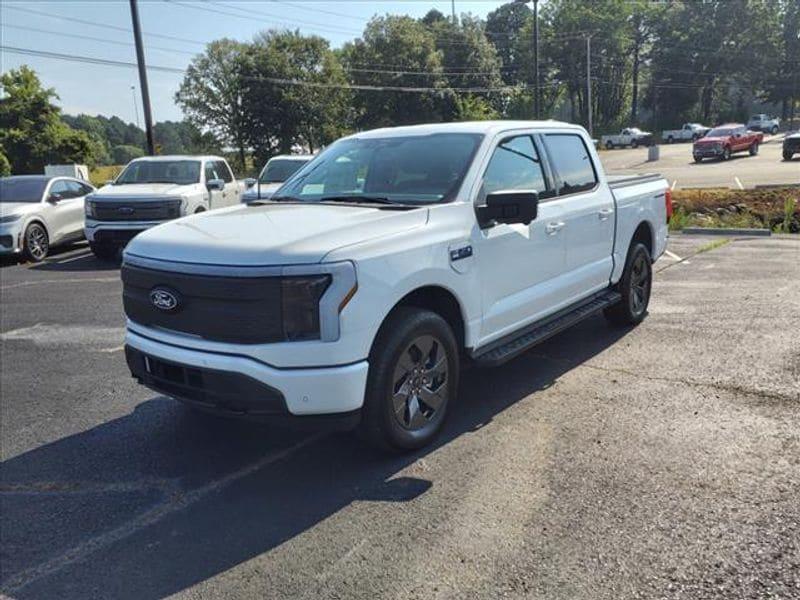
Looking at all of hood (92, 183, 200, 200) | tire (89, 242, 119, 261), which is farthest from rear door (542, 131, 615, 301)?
tire (89, 242, 119, 261)

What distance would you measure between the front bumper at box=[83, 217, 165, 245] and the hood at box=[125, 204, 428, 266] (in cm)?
817

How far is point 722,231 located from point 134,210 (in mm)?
10902

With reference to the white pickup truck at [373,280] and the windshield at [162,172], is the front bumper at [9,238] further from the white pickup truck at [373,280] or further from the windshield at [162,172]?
the white pickup truck at [373,280]

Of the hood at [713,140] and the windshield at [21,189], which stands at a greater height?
the hood at [713,140]

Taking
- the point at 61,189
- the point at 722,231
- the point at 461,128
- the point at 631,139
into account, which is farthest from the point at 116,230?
the point at 631,139

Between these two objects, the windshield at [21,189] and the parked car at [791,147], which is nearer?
the windshield at [21,189]

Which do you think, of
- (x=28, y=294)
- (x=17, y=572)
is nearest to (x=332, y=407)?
(x=17, y=572)

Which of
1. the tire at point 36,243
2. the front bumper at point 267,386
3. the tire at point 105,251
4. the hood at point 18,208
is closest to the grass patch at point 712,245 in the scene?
the front bumper at point 267,386

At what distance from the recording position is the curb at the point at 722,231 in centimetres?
1245

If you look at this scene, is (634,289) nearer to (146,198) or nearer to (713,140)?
(146,198)

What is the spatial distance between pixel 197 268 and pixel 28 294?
7429 mm

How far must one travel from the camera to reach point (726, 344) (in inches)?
235

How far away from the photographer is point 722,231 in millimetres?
13023

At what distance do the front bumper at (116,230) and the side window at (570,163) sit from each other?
8.28 m
